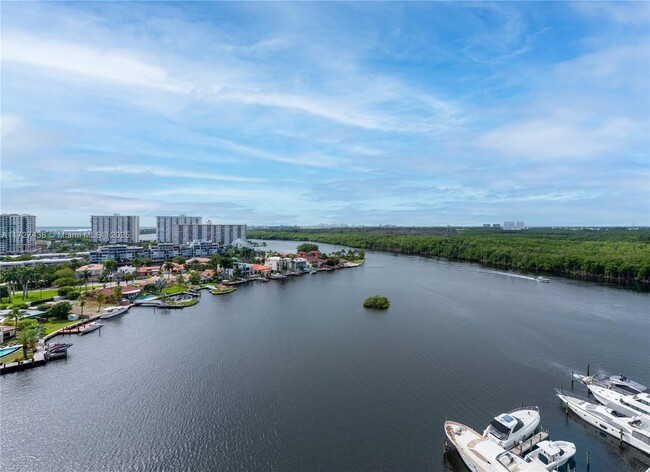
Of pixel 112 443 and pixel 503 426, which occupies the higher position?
pixel 503 426

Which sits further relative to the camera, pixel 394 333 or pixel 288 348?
pixel 394 333

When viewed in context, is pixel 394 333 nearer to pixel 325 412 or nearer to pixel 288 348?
pixel 288 348

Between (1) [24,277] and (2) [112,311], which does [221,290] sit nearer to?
(2) [112,311]

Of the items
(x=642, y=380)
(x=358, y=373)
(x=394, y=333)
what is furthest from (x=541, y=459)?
(x=394, y=333)

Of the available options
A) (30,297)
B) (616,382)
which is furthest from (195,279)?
(616,382)

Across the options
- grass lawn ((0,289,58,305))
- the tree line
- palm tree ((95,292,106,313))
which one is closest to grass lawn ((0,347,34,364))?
palm tree ((95,292,106,313))

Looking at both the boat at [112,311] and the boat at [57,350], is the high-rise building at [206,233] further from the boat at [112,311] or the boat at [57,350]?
the boat at [57,350]
